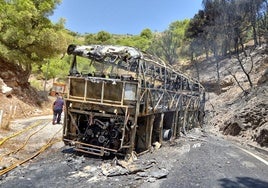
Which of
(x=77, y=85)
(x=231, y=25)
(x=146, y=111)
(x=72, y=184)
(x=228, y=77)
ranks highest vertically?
(x=231, y=25)

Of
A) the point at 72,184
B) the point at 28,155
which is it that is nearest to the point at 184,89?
the point at 28,155

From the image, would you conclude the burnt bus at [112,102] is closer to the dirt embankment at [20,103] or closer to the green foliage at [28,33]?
the dirt embankment at [20,103]

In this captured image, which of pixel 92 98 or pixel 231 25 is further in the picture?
pixel 231 25

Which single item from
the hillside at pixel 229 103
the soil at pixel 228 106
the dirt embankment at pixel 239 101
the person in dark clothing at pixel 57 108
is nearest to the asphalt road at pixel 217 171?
the dirt embankment at pixel 239 101

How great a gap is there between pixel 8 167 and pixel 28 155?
6.36ft

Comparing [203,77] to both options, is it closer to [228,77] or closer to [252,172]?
[228,77]

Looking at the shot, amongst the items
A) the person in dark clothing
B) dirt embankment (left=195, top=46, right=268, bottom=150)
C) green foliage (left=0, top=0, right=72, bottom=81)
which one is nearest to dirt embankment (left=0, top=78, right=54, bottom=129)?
green foliage (left=0, top=0, right=72, bottom=81)

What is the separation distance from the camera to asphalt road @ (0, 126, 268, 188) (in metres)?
8.30

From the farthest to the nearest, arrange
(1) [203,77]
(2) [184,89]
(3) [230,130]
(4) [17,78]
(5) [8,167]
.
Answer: (1) [203,77] → (4) [17,78] → (3) [230,130] → (2) [184,89] → (5) [8,167]

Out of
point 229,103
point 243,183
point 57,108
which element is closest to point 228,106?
point 229,103

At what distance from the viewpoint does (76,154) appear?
11445 mm

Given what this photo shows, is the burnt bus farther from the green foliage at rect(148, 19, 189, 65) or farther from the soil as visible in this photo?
the green foliage at rect(148, 19, 189, 65)

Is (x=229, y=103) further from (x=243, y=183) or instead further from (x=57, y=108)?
(x=243, y=183)

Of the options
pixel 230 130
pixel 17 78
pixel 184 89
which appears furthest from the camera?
pixel 17 78
